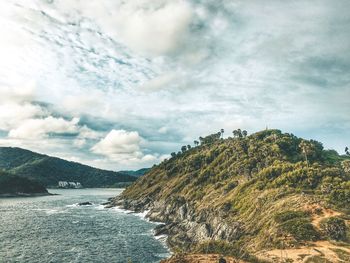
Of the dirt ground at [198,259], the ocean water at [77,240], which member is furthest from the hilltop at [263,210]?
the ocean water at [77,240]

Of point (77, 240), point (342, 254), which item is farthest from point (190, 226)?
point (342, 254)

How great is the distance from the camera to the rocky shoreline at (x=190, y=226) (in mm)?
91981

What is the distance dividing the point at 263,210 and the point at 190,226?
31330mm

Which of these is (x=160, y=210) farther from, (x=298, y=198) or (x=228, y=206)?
(x=298, y=198)

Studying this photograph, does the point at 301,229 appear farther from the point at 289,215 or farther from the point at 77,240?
the point at 77,240

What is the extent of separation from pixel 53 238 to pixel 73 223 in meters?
32.2

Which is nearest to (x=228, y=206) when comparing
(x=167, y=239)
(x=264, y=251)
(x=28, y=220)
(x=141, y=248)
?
(x=167, y=239)

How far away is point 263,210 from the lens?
92438mm

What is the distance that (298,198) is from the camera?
87812mm

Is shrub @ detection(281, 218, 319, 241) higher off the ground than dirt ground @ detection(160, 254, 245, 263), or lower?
higher

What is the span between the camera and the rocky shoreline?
91981 mm

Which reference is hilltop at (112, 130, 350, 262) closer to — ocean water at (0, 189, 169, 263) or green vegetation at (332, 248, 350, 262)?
green vegetation at (332, 248, 350, 262)

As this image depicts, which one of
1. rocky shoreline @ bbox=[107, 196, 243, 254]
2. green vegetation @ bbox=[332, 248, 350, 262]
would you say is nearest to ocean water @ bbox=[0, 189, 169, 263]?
rocky shoreline @ bbox=[107, 196, 243, 254]

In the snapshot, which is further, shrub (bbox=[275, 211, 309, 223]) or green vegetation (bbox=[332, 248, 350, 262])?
shrub (bbox=[275, 211, 309, 223])
